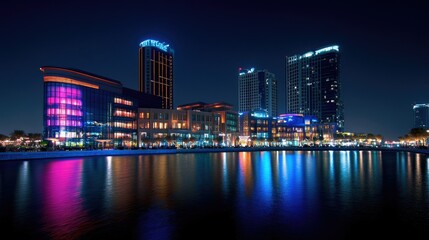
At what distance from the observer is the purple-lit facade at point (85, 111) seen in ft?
319

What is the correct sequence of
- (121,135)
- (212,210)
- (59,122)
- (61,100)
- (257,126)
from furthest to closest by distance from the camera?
(257,126) → (121,135) → (61,100) → (59,122) → (212,210)

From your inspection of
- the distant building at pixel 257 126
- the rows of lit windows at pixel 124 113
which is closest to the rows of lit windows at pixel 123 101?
the rows of lit windows at pixel 124 113

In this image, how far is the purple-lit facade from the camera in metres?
97.4

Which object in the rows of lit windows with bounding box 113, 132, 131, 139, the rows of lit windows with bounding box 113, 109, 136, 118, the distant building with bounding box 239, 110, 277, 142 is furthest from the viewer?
the distant building with bounding box 239, 110, 277, 142

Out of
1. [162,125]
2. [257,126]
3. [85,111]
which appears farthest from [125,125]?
[257,126]

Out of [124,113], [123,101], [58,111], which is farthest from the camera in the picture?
[123,101]

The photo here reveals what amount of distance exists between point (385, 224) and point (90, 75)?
357ft

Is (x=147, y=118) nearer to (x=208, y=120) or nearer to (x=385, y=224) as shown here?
(x=208, y=120)

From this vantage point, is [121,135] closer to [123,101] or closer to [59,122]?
[123,101]

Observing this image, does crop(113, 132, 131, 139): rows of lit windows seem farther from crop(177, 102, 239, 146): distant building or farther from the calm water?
the calm water

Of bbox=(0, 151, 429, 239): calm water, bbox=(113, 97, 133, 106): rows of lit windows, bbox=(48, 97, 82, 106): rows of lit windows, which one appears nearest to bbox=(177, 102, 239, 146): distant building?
bbox=(113, 97, 133, 106): rows of lit windows

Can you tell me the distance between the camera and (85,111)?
344 ft

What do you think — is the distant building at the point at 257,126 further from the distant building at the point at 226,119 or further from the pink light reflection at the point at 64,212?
the pink light reflection at the point at 64,212

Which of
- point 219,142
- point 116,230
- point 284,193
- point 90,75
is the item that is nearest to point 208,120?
point 219,142
